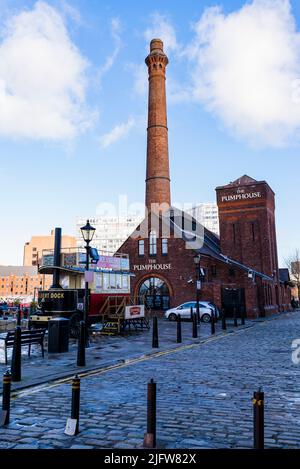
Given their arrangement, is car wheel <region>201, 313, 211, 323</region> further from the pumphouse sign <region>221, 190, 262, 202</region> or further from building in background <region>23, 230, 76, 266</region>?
building in background <region>23, 230, 76, 266</region>

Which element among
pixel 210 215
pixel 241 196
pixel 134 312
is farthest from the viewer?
pixel 210 215

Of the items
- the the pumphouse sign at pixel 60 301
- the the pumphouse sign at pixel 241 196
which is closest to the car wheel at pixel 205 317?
the the pumphouse sign at pixel 60 301

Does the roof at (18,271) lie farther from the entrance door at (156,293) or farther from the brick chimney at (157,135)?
the entrance door at (156,293)

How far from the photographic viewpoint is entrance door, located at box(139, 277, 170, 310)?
116 ft

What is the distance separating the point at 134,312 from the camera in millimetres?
21141

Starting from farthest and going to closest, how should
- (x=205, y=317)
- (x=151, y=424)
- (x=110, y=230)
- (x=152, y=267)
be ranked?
(x=110, y=230) < (x=152, y=267) < (x=205, y=317) < (x=151, y=424)

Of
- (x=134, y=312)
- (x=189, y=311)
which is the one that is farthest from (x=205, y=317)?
(x=134, y=312)

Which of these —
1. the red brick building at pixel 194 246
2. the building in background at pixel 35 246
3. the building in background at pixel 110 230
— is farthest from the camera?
the building in background at pixel 110 230

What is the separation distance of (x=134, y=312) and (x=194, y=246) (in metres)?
16.3

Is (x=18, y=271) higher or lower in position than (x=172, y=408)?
higher

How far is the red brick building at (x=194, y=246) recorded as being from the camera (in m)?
35.0

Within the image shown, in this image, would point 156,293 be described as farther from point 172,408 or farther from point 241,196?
point 172,408

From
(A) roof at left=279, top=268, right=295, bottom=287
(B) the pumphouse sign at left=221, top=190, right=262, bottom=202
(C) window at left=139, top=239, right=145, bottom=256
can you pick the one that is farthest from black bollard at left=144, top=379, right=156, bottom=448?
(A) roof at left=279, top=268, right=295, bottom=287
